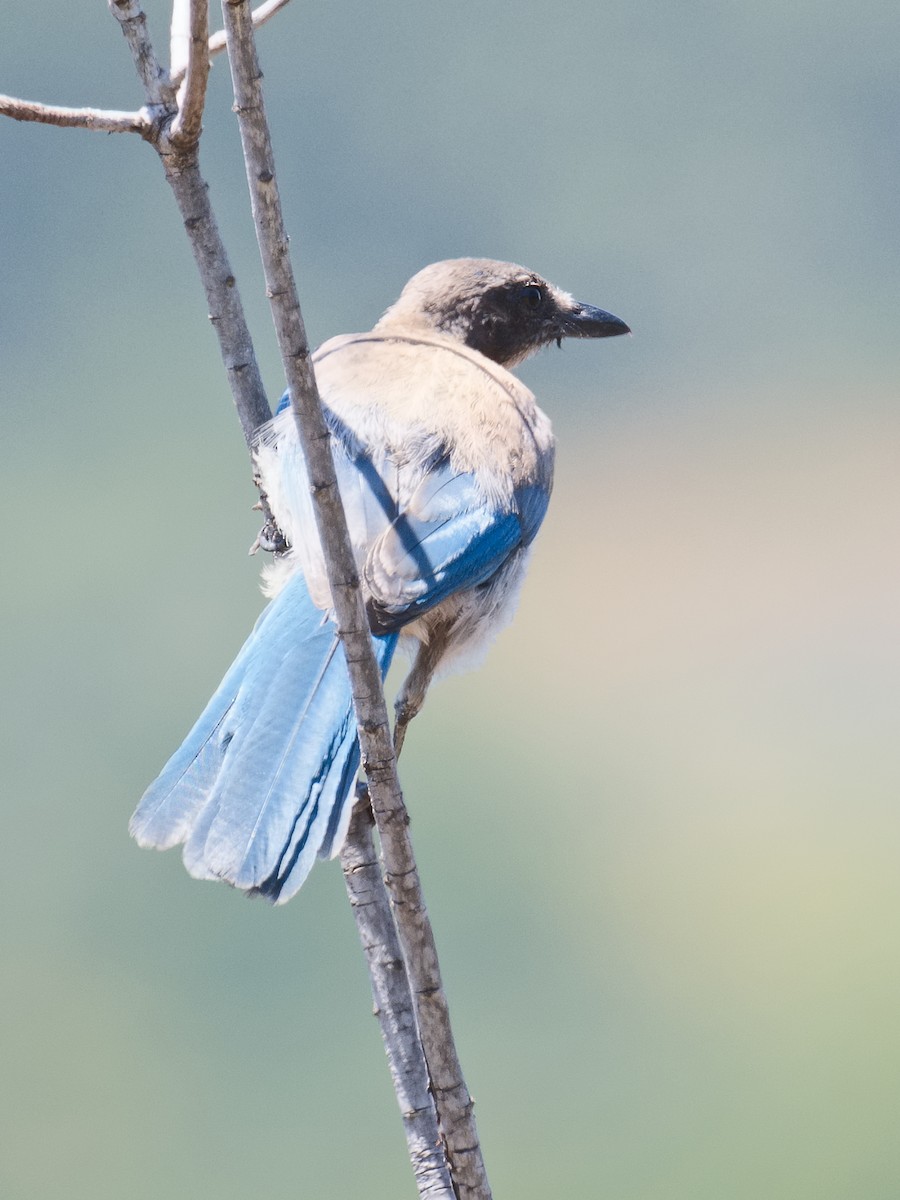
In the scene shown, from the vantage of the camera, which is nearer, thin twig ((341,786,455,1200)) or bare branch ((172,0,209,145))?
bare branch ((172,0,209,145))

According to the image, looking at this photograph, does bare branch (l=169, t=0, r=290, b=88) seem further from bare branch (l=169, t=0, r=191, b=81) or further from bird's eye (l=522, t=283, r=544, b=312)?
bird's eye (l=522, t=283, r=544, b=312)

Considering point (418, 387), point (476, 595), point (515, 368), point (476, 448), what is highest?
point (515, 368)

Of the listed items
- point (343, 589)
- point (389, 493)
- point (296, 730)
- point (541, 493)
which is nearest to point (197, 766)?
point (296, 730)

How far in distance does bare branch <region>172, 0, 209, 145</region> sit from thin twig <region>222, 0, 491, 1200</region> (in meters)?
0.36

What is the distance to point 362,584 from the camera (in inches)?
78.0

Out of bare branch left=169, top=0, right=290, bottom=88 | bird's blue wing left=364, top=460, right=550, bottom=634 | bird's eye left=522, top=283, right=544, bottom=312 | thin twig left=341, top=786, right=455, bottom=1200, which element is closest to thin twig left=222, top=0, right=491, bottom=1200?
thin twig left=341, top=786, right=455, bottom=1200

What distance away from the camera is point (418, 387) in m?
2.34

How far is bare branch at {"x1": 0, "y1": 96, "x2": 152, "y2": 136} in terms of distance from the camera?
173cm

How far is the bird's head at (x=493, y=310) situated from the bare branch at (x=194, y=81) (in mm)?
1113

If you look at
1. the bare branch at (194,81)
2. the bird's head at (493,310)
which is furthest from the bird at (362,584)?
the bare branch at (194,81)

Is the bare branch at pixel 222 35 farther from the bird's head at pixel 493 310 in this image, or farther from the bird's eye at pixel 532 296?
the bird's eye at pixel 532 296

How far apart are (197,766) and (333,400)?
26.7 inches

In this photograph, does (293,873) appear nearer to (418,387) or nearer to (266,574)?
(266,574)

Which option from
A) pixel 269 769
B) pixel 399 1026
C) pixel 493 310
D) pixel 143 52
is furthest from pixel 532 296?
pixel 399 1026
